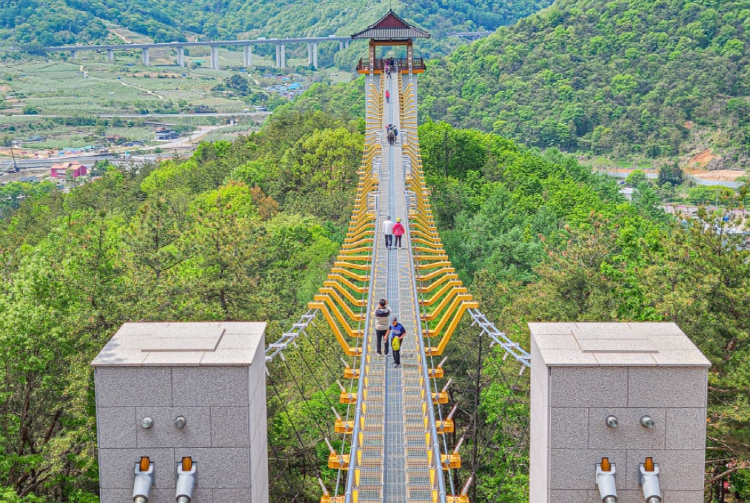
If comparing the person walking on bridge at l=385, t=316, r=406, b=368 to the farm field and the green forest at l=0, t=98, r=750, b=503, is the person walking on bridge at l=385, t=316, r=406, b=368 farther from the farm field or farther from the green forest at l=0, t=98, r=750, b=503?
the farm field

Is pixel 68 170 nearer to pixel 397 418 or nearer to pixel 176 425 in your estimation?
pixel 397 418

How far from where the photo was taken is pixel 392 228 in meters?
28.5

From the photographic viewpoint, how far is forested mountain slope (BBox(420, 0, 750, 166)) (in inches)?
4481

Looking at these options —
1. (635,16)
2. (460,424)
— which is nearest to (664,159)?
(635,16)

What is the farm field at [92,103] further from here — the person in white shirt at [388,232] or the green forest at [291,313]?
the person in white shirt at [388,232]

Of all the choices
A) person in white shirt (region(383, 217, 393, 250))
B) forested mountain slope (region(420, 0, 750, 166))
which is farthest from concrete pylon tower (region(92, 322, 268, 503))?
forested mountain slope (region(420, 0, 750, 166))

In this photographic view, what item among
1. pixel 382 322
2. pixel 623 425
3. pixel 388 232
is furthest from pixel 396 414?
pixel 388 232

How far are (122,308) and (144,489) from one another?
1250 cm

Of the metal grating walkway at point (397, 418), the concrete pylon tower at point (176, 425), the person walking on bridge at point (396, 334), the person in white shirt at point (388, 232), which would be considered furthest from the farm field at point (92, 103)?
the concrete pylon tower at point (176, 425)

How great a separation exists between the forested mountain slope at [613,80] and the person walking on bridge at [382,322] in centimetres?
9673

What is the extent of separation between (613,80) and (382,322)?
10751 centimetres

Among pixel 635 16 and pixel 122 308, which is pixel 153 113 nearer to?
pixel 635 16

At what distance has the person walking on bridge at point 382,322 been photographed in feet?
63.2

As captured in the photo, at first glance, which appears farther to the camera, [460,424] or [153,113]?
[153,113]
